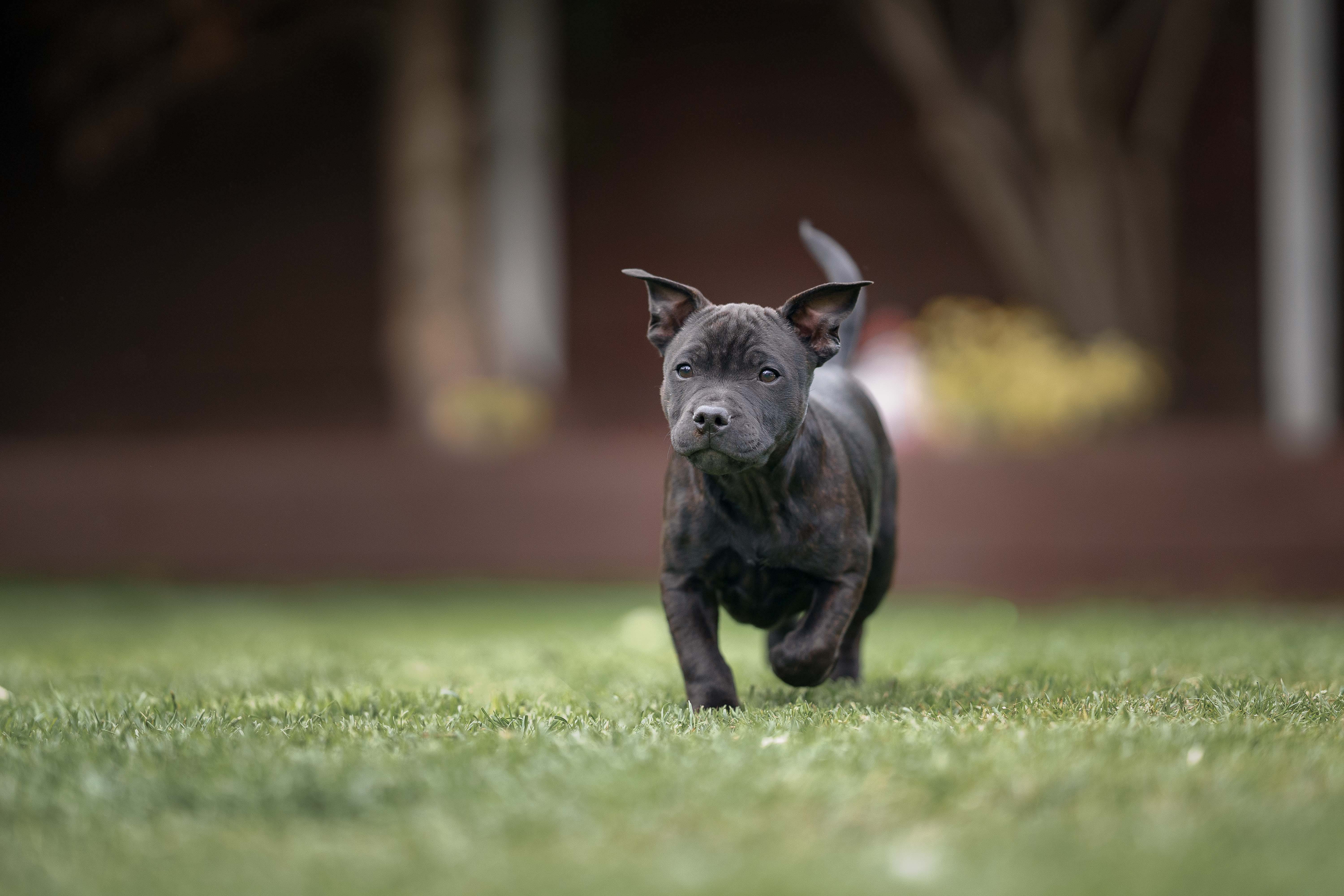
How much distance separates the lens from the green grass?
7.67ft

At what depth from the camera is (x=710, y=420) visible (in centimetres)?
356

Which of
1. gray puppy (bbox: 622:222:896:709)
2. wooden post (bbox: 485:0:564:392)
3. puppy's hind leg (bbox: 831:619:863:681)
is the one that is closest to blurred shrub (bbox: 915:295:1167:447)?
wooden post (bbox: 485:0:564:392)

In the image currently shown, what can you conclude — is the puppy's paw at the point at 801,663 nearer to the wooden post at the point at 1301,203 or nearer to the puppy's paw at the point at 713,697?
the puppy's paw at the point at 713,697

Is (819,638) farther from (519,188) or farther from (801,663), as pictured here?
(519,188)

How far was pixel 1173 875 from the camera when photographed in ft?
7.43

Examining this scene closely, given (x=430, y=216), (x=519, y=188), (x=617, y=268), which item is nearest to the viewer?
(x=430, y=216)

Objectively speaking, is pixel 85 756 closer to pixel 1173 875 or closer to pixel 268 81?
pixel 1173 875

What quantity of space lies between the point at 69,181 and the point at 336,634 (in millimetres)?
8424

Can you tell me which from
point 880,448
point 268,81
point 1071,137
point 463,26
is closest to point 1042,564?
point 1071,137

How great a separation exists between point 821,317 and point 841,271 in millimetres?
1046

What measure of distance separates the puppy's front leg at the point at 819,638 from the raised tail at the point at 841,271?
1.18 metres

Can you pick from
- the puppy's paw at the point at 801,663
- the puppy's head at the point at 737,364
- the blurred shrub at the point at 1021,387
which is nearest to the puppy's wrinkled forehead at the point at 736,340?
the puppy's head at the point at 737,364

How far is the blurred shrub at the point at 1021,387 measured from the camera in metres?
9.85

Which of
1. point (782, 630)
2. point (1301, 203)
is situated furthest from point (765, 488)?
point (1301, 203)
